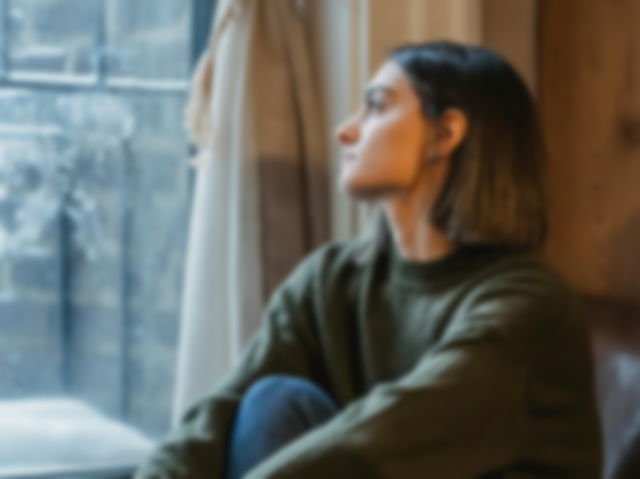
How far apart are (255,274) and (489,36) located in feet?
2.19

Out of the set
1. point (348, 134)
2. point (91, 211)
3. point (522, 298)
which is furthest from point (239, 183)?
point (522, 298)

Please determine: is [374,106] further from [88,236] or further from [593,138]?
[88,236]

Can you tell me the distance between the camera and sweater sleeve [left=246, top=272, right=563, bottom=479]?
1.22 metres

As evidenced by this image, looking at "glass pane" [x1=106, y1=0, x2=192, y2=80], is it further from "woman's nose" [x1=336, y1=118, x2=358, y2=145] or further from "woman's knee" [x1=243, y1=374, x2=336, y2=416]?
"woman's knee" [x1=243, y1=374, x2=336, y2=416]

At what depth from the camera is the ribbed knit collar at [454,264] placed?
1.46m

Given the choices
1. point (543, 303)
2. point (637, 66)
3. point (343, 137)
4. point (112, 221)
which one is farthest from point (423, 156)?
point (112, 221)

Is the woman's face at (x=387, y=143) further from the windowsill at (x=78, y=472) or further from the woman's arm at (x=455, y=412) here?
the windowsill at (x=78, y=472)

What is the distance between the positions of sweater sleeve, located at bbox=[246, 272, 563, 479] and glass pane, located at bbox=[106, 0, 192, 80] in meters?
1.11

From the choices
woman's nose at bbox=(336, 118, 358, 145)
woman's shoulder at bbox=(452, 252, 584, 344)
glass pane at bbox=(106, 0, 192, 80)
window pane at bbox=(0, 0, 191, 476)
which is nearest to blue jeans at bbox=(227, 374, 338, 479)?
woman's shoulder at bbox=(452, 252, 584, 344)

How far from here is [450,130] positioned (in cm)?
147

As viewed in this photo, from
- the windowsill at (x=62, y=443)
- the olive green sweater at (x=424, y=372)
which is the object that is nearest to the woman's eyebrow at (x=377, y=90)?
the olive green sweater at (x=424, y=372)

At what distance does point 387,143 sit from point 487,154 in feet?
0.47

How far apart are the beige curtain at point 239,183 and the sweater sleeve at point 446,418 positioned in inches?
28.5

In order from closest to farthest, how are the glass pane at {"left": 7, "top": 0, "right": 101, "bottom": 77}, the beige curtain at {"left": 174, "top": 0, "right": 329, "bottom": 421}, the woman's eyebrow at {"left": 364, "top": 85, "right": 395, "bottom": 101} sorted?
the woman's eyebrow at {"left": 364, "top": 85, "right": 395, "bottom": 101}
the beige curtain at {"left": 174, "top": 0, "right": 329, "bottom": 421}
the glass pane at {"left": 7, "top": 0, "right": 101, "bottom": 77}
